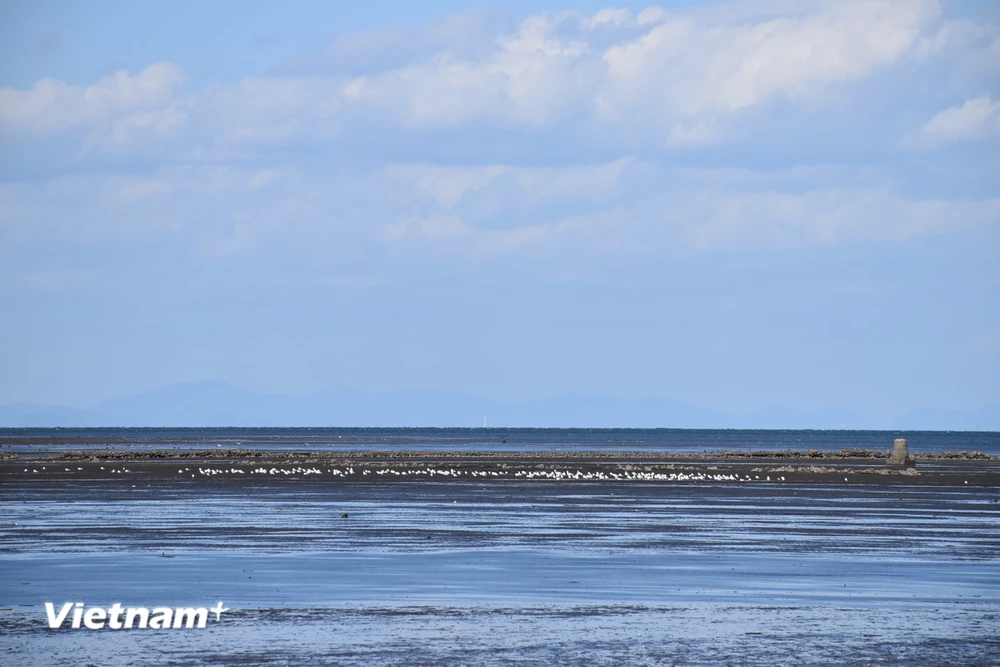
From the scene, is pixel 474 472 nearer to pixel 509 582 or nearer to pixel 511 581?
pixel 511 581

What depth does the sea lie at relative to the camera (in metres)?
17.0

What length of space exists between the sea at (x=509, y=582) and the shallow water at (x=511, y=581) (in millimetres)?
63

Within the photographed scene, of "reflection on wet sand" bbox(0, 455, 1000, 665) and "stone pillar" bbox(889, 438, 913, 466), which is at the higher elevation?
"stone pillar" bbox(889, 438, 913, 466)

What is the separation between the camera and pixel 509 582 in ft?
76.7

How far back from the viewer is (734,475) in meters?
68.4

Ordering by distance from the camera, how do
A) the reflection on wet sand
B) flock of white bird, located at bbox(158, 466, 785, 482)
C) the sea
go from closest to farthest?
the sea
the reflection on wet sand
flock of white bird, located at bbox(158, 466, 785, 482)

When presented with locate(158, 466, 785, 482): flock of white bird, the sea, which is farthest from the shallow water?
locate(158, 466, 785, 482): flock of white bird

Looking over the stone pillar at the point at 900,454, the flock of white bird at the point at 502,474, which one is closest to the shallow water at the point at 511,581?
the flock of white bird at the point at 502,474

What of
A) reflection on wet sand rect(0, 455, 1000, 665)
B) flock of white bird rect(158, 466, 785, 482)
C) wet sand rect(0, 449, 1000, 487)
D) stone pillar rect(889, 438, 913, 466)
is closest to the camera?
reflection on wet sand rect(0, 455, 1000, 665)

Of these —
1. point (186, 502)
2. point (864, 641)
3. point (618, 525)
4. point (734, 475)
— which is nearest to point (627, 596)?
point (864, 641)

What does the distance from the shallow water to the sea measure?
6 cm

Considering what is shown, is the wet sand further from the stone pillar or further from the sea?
Answer: the sea

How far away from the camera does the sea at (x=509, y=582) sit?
17.0 metres

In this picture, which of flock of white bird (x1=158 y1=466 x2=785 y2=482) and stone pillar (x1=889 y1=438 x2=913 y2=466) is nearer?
flock of white bird (x1=158 y1=466 x2=785 y2=482)
